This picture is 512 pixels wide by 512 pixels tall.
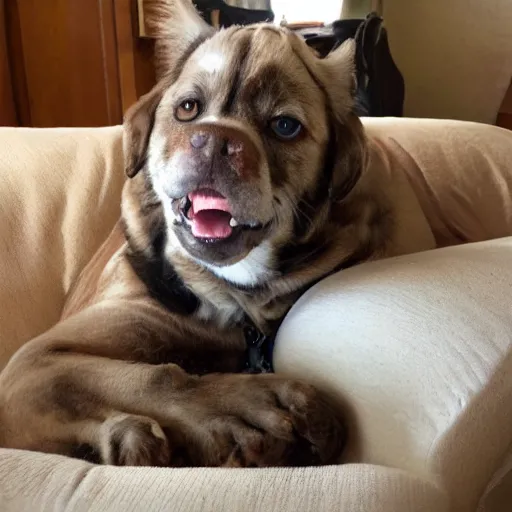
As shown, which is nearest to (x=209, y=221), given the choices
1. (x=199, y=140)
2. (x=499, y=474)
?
(x=199, y=140)

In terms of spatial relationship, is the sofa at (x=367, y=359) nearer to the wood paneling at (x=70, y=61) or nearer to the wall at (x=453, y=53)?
the wood paneling at (x=70, y=61)

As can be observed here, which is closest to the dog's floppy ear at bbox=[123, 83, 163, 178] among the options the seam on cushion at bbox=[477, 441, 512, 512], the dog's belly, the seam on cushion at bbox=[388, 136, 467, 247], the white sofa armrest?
the dog's belly

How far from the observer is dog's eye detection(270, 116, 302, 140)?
100 cm

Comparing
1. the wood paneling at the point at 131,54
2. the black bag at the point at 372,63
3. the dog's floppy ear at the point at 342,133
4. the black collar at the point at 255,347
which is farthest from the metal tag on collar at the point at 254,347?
the wood paneling at the point at 131,54

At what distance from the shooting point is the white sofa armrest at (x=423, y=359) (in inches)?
28.8

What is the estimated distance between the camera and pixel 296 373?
35.8 inches

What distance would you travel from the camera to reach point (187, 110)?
104 centimetres

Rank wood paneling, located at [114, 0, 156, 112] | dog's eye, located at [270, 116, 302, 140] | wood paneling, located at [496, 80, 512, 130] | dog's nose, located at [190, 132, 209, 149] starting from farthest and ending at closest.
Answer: wood paneling, located at [496, 80, 512, 130]
wood paneling, located at [114, 0, 156, 112]
dog's eye, located at [270, 116, 302, 140]
dog's nose, located at [190, 132, 209, 149]

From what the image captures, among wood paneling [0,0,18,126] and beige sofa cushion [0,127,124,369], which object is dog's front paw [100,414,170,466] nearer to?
beige sofa cushion [0,127,124,369]

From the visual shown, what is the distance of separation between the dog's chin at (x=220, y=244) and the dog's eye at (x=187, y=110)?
17cm

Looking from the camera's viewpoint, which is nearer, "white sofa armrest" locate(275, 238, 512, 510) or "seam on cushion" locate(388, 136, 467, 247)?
"white sofa armrest" locate(275, 238, 512, 510)

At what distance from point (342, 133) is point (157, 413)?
53 centimetres

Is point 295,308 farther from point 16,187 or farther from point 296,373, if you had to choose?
point 16,187

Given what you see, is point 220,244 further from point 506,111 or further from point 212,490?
point 506,111
